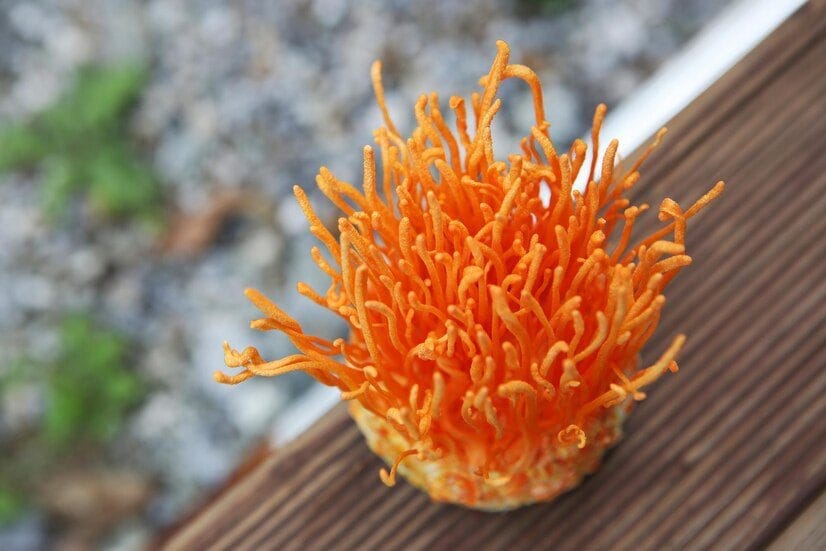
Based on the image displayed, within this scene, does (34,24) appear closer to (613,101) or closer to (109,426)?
(109,426)

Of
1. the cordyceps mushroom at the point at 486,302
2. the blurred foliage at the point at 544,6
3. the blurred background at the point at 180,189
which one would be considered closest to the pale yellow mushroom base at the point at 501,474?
the cordyceps mushroom at the point at 486,302

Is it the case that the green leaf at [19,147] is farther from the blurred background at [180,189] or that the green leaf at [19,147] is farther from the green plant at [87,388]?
the green plant at [87,388]

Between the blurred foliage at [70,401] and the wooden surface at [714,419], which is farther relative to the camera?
the blurred foliage at [70,401]

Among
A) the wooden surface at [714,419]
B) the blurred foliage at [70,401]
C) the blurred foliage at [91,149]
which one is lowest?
the wooden surface at [714,419]

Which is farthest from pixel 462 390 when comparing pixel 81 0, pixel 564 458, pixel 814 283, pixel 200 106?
pixel 81 0

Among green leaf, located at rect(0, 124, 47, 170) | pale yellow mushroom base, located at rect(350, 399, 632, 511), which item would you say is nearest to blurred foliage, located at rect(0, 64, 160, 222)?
green leaf, located at rect(0, 124, 47, 170)

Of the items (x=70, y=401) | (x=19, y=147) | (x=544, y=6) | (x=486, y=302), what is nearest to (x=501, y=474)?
(x=486, y=302)
